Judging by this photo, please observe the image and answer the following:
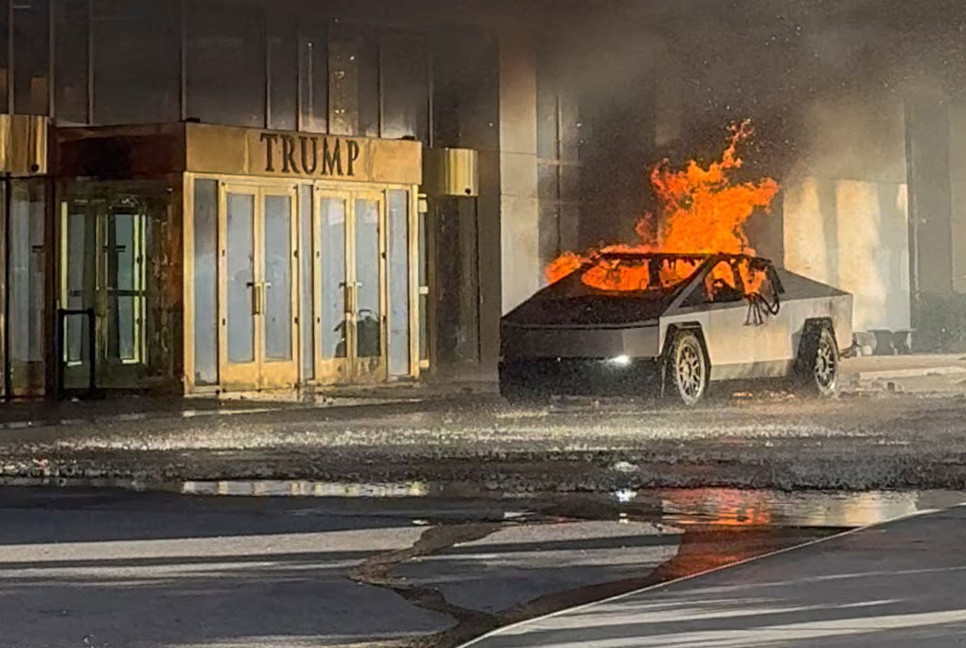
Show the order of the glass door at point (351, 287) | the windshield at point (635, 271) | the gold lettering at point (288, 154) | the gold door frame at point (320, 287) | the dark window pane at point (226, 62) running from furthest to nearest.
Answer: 1. the glass door at point (351, 287)
2. the dark window pane at point (226, 62)
3. the gold door frame at point (320, 287)
4. the gold lettering at point (288, 154)
5. the windshield at point (635, 271)

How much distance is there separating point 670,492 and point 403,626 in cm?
459

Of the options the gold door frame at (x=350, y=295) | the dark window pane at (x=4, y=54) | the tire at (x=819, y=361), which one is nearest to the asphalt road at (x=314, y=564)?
the tire at (x=819, y=361)

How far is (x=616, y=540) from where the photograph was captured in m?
9.47

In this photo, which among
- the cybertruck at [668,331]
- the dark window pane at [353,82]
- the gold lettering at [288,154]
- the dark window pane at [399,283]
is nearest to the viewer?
the cybertruck at [668,331]

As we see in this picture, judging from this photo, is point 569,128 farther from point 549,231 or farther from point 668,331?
point 668,331

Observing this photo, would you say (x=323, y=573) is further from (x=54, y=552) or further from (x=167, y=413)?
(x=167, y=413)

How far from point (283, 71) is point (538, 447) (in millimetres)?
12457

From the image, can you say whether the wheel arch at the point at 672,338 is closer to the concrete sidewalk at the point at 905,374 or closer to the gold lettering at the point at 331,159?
the concrete sidewalk at the point at 905,374

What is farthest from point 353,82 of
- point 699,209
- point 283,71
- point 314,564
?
point 314,564

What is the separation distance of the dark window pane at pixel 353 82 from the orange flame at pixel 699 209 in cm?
360

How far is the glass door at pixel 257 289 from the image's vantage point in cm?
2373

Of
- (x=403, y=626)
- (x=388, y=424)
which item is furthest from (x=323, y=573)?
(x=388, y=424)

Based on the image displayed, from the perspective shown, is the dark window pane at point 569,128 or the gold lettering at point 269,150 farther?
the dark window pane at point 569,128

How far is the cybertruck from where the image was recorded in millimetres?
18641
